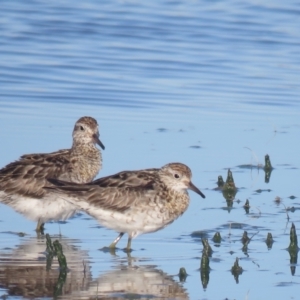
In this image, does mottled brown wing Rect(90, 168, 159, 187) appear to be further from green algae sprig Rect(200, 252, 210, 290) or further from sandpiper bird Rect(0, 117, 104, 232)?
green algae sprig Rect(200, 252, 210, 290)

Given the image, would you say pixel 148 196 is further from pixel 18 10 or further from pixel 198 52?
pixel 18 10

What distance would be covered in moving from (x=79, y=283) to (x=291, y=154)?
5.65 metres

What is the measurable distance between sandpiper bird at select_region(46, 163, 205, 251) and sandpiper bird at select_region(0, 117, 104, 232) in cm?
53

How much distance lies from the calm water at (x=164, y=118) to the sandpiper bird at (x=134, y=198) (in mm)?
241

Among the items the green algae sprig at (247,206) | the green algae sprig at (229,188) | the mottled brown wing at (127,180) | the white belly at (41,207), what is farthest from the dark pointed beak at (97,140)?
the green algae sprig at (247,206)

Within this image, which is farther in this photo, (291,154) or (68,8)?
(68,8)

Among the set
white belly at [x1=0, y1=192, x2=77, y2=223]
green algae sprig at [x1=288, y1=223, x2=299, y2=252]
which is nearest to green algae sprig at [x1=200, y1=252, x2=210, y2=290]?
green algae sprig at [x1=288, y1=223, x2=299, y2=252]

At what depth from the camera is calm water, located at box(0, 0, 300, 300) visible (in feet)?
33.2

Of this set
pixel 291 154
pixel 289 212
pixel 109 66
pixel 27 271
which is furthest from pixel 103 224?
pixel 109 66

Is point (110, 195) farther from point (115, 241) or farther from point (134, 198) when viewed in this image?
point (115, 241)

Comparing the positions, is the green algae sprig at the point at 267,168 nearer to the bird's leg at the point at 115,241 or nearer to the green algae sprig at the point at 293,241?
the bird's leg at the point at 115,241

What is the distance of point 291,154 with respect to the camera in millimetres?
14680

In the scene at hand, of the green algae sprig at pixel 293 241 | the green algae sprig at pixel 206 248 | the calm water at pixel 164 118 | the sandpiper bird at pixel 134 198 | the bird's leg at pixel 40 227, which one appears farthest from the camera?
the bird's leg at pixel 40 227

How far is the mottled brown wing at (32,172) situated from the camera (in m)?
12.4
